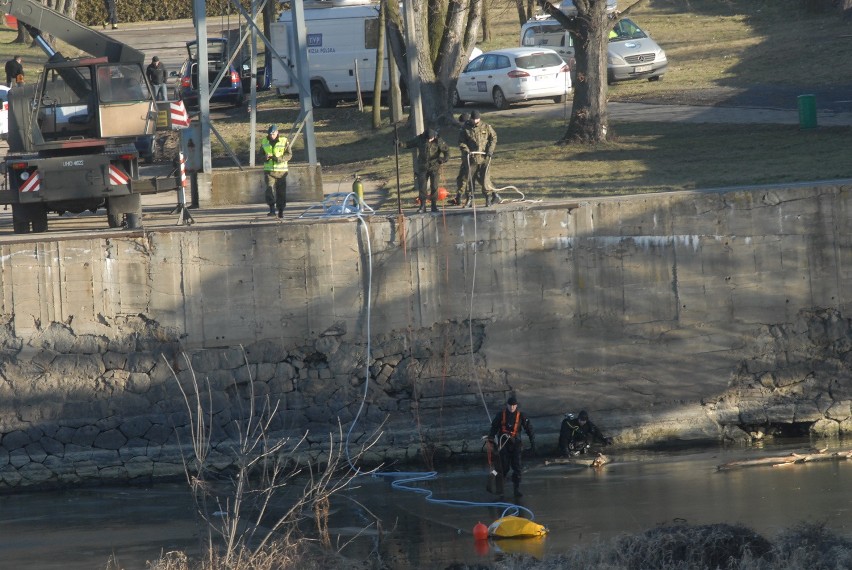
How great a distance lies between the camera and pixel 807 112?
22469 mm

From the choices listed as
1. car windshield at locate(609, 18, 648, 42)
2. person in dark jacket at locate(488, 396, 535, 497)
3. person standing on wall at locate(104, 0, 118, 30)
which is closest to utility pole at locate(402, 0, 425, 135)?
person in dark jacket at locate(488, 396, 535, 497)

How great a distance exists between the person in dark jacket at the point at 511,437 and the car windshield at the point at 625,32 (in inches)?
747

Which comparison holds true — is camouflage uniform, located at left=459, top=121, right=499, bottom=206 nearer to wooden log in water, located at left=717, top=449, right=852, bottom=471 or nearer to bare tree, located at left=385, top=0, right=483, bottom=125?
wooden log in water, located at left=717, top=449, right=852, bottom=471

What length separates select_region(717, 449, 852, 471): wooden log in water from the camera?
1520 centimetres

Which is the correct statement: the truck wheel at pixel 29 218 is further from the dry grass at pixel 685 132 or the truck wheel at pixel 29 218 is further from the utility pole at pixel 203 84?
the dry grass at pixel 685 132

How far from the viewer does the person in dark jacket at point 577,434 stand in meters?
15.7

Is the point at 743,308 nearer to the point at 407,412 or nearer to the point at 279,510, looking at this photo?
the point at 407,412

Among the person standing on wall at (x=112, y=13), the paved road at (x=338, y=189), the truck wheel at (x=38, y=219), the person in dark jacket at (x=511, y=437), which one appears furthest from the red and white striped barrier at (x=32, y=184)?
the person standing on wall at (x=112, y=13)

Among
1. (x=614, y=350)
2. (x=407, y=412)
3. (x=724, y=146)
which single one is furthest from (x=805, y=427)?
(x=724, y=146)

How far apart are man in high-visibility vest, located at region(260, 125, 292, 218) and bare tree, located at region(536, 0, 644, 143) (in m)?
7.46

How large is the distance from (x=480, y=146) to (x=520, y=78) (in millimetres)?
12205

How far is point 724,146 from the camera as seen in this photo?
71.5 feet

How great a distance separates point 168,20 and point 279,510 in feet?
138

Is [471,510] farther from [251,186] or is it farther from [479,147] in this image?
[251,186]
